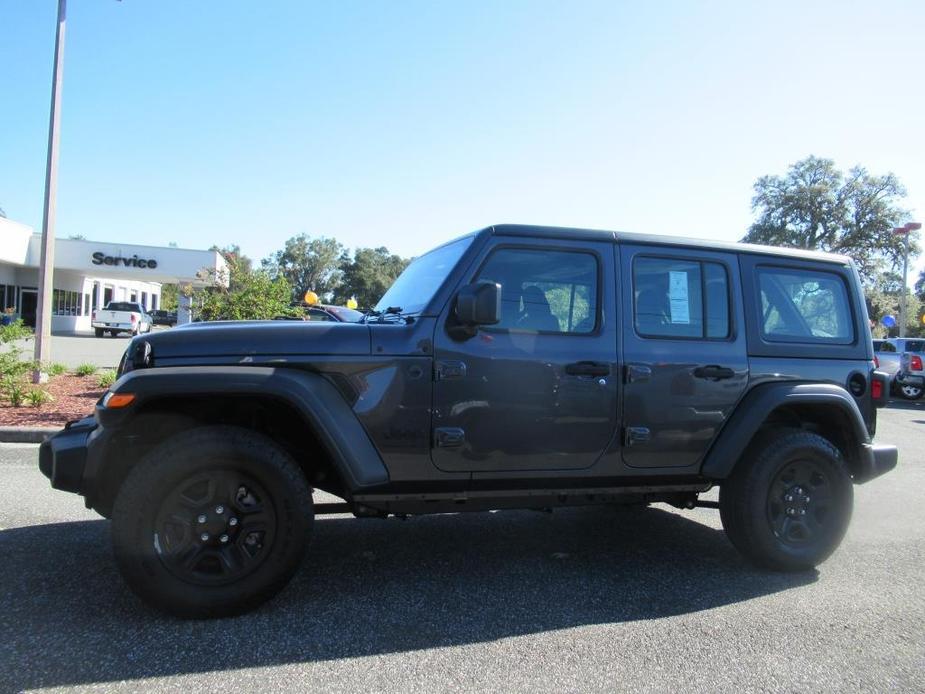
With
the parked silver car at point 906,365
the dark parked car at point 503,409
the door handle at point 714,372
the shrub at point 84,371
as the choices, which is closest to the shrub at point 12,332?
the shrub at point 84,371

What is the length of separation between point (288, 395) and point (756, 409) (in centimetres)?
265

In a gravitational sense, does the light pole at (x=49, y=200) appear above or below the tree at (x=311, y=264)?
below

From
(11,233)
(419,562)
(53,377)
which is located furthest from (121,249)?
(419,562)

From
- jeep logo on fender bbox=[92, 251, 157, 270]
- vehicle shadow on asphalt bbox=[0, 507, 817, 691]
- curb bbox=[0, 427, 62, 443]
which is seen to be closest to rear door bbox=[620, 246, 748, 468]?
vehicle shadow on asphalt bbox=[0, 507, 817, 691]

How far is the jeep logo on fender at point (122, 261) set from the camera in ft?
112

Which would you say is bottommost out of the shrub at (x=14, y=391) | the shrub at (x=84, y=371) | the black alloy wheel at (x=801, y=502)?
the black alloy wheel at (x=801, y=502)

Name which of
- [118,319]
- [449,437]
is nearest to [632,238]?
[449,437]

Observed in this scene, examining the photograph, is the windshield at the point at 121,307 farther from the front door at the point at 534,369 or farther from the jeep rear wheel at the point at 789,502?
the jeep rear wheel at the point at 789,502

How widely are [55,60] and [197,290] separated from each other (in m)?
4.51

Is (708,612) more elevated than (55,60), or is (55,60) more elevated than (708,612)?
(55,60)

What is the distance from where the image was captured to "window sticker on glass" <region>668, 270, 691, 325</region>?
3.77 metres

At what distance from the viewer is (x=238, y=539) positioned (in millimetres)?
3041

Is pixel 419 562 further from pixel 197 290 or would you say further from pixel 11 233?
pixel 11 233

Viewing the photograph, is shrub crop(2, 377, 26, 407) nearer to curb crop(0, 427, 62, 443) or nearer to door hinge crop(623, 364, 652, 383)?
curb crop(0, 427, 62, 443)
